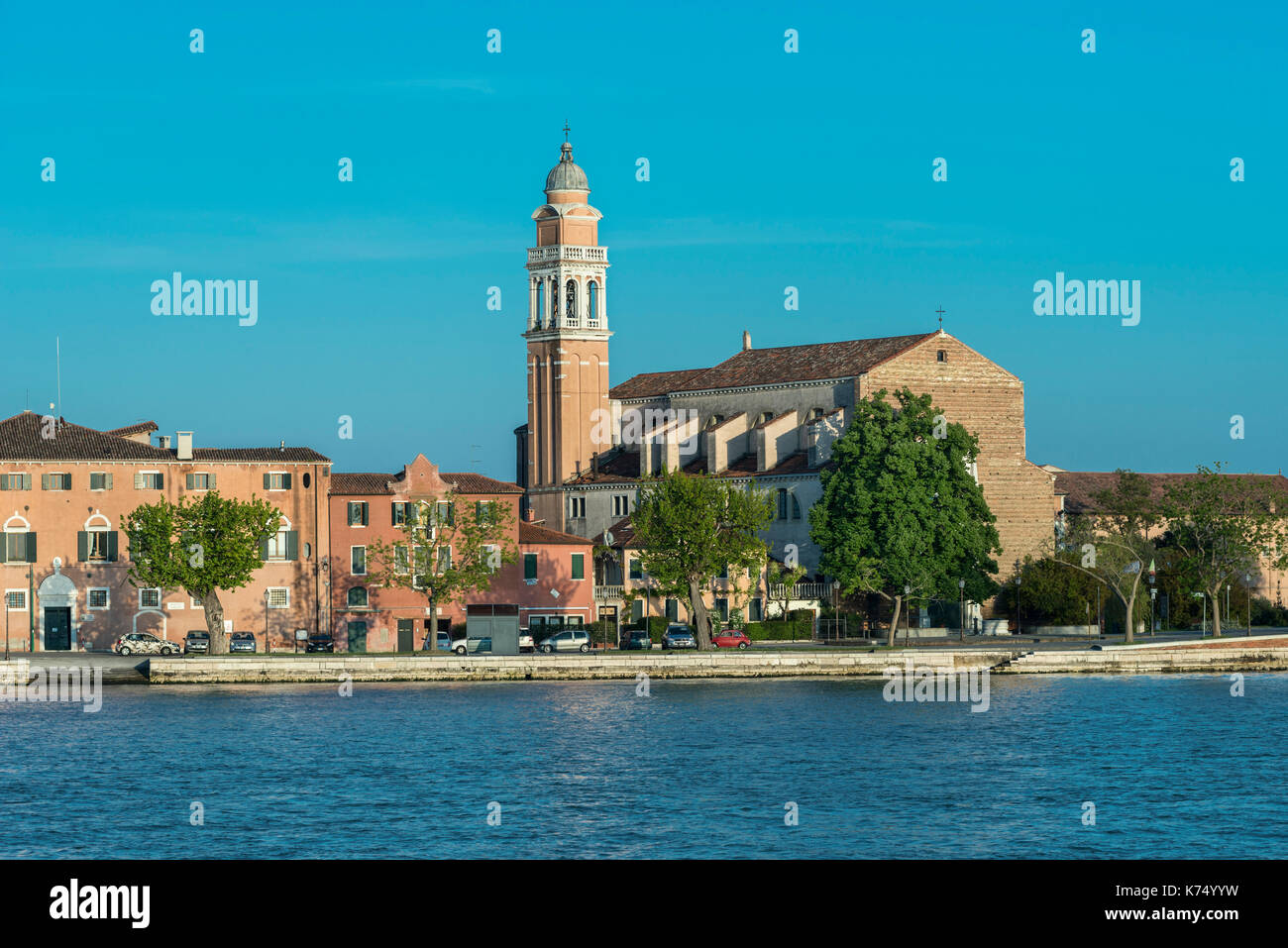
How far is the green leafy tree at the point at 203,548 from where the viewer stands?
2842 inches

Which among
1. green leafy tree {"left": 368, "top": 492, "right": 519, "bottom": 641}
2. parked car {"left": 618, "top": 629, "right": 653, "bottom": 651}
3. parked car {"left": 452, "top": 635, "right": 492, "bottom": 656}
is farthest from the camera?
parked car {"left": 618, "top": 629, "right": 653, "bottom": 651}

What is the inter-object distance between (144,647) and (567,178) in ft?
143

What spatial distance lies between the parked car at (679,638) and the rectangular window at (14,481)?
30547mm

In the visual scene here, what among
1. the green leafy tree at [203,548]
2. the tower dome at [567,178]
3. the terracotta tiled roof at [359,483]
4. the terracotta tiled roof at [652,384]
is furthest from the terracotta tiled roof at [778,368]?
the green leafy tree at [203,548]

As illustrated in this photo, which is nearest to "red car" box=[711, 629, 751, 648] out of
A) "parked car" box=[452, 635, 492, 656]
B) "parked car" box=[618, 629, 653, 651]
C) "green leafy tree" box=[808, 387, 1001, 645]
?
"parked car" box=[618, 629, 653, 651]

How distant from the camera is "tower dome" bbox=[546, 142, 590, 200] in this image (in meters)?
104

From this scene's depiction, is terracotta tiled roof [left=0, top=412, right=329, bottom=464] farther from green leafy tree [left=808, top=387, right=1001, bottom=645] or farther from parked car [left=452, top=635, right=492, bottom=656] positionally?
green leafy tree [left=808, top=387, right=1001, bottom=645]

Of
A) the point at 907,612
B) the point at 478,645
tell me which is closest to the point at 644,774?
the point at 478,645

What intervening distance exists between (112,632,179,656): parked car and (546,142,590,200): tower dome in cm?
4192

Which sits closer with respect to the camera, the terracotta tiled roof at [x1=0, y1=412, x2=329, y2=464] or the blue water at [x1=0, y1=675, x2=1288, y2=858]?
the blue water at [x1=0, y1=675, x2=1288, y2=858]

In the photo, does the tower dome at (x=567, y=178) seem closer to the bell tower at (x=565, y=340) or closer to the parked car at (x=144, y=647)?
the bell tower at (x=565, y=340)

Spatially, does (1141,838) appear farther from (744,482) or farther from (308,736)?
(744,482)

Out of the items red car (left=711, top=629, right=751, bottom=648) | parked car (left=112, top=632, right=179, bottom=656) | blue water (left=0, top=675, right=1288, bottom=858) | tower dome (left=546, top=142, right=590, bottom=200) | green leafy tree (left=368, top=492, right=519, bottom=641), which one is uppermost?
tower dome (left=546, top=142, right=590, bottom=200)
